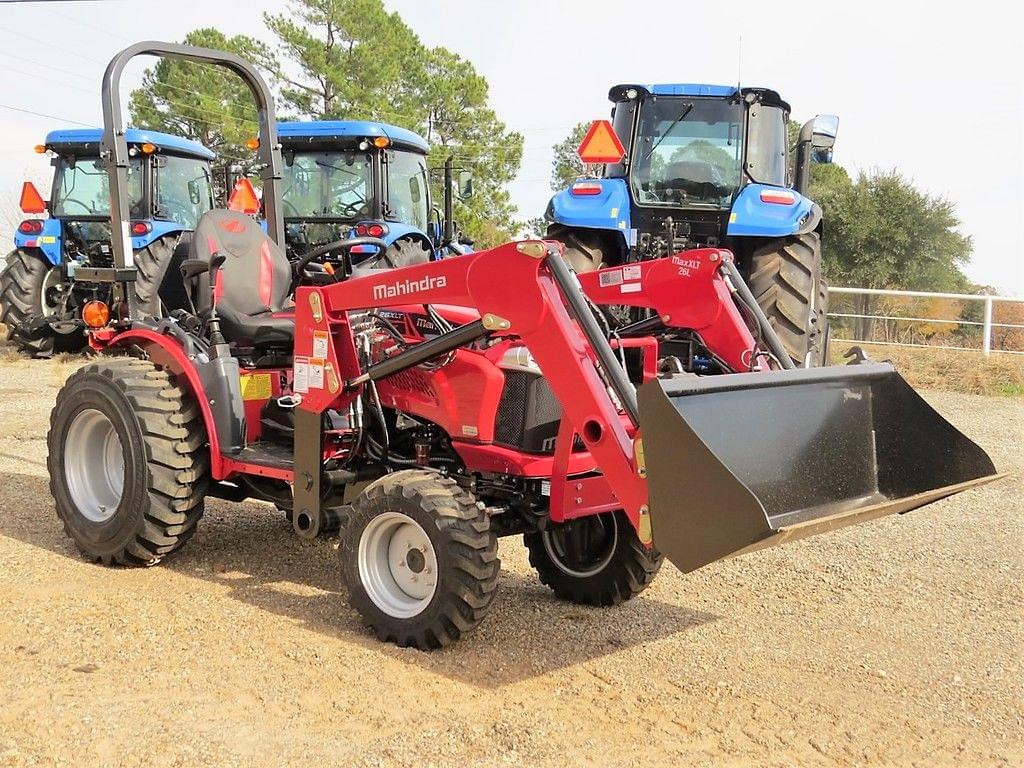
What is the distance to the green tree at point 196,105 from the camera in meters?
29.9

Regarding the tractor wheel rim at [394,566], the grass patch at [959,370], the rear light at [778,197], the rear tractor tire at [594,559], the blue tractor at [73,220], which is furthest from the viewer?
the blue tractor at [73,220]

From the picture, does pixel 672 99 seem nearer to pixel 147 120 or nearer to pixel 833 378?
pixel 833 378

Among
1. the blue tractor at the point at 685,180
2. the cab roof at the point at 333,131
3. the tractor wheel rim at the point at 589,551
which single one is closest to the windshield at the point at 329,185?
the cab roof at the point at 333,131

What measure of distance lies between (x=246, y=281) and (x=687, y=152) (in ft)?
13.6

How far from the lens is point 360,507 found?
3.85 m

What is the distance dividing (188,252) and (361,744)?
287 cm

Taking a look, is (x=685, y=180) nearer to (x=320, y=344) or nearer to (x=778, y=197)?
(x=778, y=197)

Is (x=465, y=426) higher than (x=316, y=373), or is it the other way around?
(x=316, y=373)

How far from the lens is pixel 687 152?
8023 millimetres

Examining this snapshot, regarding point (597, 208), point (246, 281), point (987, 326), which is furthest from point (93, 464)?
point (987, 326)

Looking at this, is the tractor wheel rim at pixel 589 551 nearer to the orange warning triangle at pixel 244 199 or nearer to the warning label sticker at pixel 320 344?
the warning label sticker at pixel 320 344

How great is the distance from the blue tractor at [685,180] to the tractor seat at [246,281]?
2.88m

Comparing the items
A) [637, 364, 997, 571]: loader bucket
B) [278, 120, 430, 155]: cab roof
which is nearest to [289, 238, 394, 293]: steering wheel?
[637, 364, 997, 571]: loader bucket

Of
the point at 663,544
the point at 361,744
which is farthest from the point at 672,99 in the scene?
the point at 361,744
